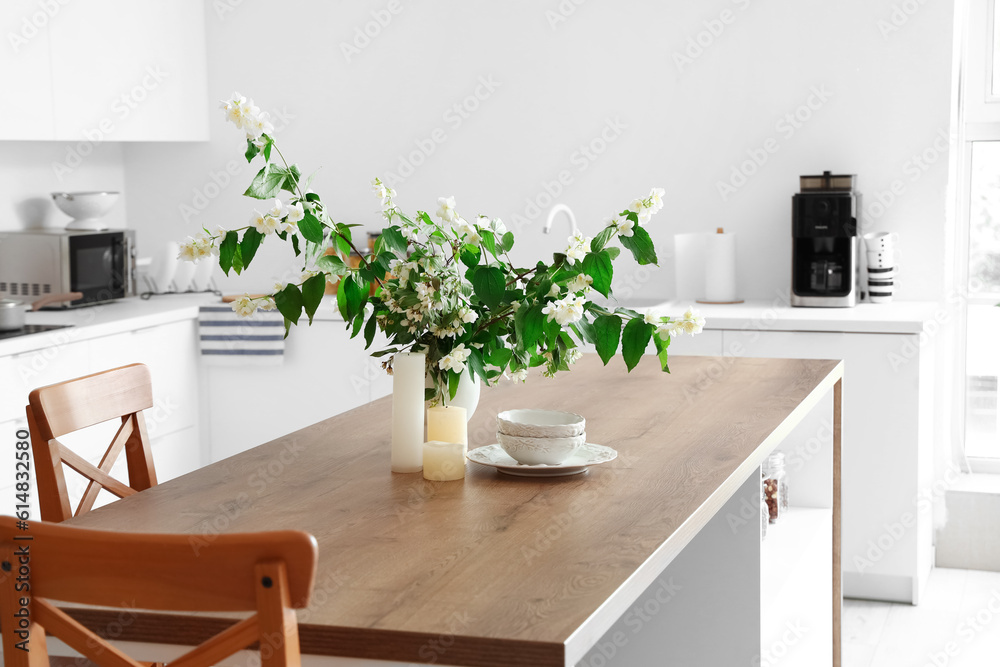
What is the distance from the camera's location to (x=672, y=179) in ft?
13.7

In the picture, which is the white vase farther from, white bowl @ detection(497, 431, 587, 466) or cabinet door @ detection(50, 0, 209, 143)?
cabinet door @ detection(50, 0, 209, 143)

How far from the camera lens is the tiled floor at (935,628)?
3088 mm

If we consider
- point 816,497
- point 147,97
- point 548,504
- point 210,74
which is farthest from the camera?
point 210,74

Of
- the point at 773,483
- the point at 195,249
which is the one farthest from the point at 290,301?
the point at 773,483

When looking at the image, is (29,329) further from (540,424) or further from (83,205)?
(540,424)

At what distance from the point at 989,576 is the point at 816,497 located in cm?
128

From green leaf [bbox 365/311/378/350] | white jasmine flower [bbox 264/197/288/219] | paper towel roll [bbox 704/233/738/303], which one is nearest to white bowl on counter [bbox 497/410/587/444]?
green leaf [bbox 365/311/378/350]

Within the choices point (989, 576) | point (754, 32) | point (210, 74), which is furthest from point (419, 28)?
point (989, 576)

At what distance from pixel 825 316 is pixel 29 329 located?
2.48 m

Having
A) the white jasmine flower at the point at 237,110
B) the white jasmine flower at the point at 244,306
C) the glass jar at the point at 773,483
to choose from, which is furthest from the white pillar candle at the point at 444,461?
the glass jar at the point at 773,483

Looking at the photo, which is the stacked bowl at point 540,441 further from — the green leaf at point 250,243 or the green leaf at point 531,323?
the green leaf at point 250,243

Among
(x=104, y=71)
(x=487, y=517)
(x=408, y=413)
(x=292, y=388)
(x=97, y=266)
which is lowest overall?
(x=292, y=388)

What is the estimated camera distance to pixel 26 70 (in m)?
3.79

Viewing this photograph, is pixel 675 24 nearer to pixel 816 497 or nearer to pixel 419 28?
pixel 419 28
